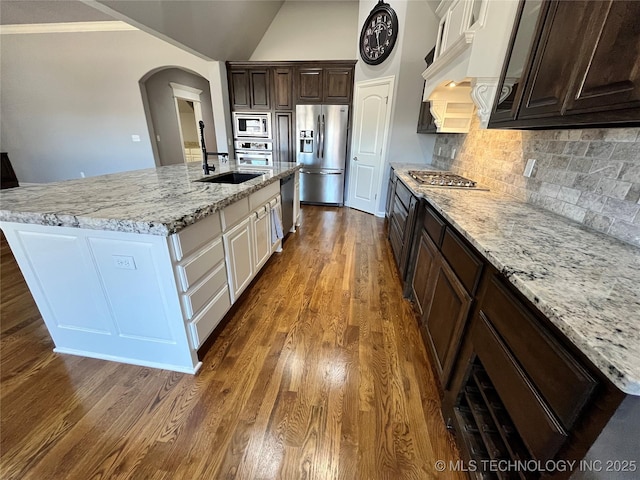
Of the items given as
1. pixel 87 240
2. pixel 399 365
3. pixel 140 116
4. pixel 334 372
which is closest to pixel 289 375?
pixel 334 372

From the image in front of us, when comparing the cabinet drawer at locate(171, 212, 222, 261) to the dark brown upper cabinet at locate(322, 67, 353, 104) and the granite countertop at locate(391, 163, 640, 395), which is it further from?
the dark brown upper cabinet at locate(322, 67, 353, 104)

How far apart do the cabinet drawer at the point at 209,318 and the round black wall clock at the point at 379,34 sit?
4.02m

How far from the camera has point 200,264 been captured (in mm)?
1420

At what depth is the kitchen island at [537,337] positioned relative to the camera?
1.67 ft

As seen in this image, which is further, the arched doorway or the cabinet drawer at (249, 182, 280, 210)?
the arched doorway

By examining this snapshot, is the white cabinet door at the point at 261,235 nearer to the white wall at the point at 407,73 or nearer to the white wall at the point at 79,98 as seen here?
the white wall at the point at 407,73

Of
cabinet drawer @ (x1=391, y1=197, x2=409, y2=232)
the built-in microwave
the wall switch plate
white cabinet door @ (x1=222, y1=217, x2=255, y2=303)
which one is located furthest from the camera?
the built-in microwave

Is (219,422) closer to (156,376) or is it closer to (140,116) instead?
(156,376)

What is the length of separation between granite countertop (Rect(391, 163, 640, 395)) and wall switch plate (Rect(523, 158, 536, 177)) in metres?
0.31

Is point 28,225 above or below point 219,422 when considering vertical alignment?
above

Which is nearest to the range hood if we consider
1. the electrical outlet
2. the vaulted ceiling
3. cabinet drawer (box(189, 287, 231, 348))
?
cabinet drawer (box(189, 287, 231, 348))

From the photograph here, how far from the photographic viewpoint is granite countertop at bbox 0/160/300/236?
1.14 metres

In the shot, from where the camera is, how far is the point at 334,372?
153 centimetres

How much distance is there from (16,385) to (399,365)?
2.15 meters
